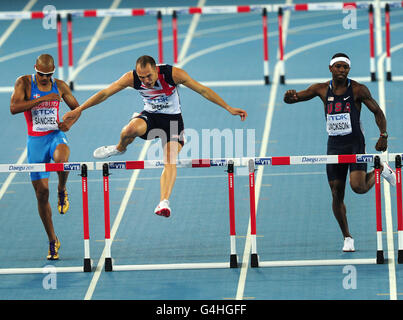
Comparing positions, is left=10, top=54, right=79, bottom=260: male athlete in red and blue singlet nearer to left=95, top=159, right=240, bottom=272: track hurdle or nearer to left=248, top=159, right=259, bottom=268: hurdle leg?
left=95, top=159, right=240, bottom=272: track hurdle

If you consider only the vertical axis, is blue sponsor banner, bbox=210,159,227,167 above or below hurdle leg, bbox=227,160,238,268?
above

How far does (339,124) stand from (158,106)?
6.39ft

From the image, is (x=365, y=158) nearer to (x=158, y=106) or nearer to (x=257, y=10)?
(x=158, y=106)

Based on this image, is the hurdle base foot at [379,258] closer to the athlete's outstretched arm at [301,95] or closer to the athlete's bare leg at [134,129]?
the athlete's outstretched arm at [301,95]

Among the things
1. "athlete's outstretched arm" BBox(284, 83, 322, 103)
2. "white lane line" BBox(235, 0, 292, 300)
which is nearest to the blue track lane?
"white lane line" BBox(235, 0, 292, 300)

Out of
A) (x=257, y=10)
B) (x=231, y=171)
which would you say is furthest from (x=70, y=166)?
(x=257, y=10)

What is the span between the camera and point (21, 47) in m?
21.5

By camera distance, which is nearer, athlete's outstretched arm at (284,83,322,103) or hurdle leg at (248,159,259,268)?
hurdle leg at (248,159,259,268)

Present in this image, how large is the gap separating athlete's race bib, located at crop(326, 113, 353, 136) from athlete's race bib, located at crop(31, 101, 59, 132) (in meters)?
2.99

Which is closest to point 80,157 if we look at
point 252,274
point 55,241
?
point 55,241

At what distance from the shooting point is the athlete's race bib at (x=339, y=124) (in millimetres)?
12141

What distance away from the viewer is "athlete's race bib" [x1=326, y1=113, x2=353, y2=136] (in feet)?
39.8

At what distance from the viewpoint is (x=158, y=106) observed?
1212 centimetres
